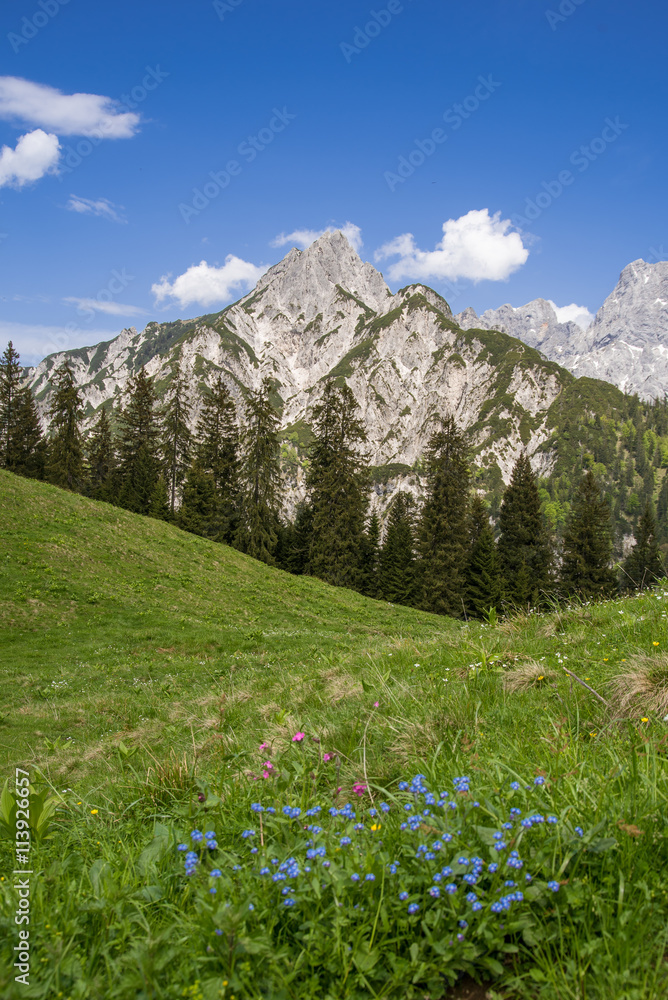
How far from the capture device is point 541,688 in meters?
5.43

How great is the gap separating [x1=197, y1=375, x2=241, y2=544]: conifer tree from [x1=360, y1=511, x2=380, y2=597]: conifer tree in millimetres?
15430

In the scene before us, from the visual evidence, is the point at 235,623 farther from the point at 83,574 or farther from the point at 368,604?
the point at 368,604

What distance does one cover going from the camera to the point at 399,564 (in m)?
56.8

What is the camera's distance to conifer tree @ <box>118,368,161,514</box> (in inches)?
2190

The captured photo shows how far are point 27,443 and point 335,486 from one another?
4299 cm

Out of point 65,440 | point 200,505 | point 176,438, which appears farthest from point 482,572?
point 65,440

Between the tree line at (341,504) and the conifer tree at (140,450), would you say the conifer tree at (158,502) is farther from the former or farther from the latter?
the conifer tree at (140,450)

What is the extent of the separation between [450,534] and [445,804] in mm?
44807

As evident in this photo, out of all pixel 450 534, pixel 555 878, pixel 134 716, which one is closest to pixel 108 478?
pixel 450 534

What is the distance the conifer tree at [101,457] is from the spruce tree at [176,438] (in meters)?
8.64

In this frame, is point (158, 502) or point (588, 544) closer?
point (588, 544)

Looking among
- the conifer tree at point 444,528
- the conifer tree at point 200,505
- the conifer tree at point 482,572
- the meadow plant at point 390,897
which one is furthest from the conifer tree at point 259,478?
the meadow plant at point 390,897

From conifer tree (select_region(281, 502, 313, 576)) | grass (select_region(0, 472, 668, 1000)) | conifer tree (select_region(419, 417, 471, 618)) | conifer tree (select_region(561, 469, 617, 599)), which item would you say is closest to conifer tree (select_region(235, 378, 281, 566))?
conifer tree (select_region(281, 502, 313, 576))

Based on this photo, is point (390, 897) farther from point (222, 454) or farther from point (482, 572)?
point (222, 454)
